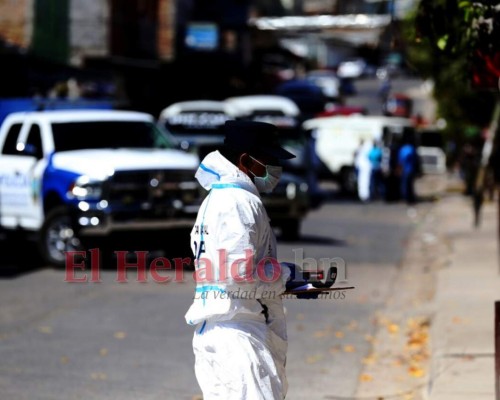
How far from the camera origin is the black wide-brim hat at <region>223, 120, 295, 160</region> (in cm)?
581

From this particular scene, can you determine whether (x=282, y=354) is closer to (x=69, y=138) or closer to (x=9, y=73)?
(x=69, y=138)

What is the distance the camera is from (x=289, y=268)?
590 cm

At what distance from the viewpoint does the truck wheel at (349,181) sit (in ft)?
122

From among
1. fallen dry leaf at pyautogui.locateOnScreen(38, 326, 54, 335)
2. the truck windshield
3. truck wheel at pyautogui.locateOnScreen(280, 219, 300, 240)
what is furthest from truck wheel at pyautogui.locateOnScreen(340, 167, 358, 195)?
fallen dry leaf at pyautogui.locateOnScreen(38, 326, 54, 335)

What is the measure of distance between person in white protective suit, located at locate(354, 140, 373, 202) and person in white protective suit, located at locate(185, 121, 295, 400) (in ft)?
91.4

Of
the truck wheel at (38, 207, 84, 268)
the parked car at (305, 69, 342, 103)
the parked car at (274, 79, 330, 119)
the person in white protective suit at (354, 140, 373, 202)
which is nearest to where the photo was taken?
the truck wheel at (38, 207, 84, 268)

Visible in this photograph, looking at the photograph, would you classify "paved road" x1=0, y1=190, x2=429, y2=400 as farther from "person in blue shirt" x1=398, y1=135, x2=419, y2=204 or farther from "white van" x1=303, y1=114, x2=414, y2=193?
"white van" x1=303, y1=114, x2=414, y2=193

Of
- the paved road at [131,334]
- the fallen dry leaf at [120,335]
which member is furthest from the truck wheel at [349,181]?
the fallen dry leaf at [120,335]

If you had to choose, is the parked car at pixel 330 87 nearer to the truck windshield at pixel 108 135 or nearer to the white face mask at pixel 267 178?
the truck windshield at pixel 108 135

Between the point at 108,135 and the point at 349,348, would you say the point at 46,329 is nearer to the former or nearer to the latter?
the point at 349,348

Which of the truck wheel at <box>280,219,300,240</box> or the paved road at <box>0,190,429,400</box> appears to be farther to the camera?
the truck wheel at <box>280,219,300,240</box>

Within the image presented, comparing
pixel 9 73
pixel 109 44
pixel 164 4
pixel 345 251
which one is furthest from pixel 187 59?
pixel 345 251

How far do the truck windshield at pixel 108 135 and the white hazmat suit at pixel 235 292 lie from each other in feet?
40.1

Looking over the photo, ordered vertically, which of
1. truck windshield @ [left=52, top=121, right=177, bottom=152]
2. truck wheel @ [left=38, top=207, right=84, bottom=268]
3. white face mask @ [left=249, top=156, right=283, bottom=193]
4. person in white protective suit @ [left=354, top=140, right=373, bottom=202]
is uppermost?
white face mask @ [left=249, top=156, right=283, bottom=193]
